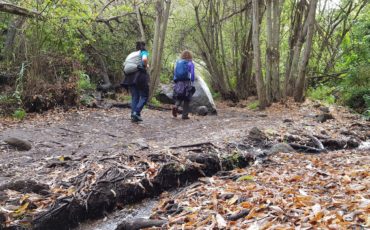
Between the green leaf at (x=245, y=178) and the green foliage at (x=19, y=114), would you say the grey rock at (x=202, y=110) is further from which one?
the green leaf at (x=245, y=178)

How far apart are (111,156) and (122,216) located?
53.8 inches

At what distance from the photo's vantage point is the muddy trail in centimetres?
441

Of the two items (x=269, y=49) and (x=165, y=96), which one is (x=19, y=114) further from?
(x=269, y=49)

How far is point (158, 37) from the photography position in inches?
553

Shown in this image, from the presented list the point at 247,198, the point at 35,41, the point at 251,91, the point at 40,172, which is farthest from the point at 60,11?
the point at 251,91

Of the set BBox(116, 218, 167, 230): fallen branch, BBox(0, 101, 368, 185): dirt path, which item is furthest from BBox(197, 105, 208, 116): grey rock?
BBox(116, 218, 167, 230): fallen branch

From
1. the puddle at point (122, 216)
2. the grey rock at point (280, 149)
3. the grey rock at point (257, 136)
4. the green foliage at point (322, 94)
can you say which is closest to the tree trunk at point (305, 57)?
the green foliage at point (322, 94)

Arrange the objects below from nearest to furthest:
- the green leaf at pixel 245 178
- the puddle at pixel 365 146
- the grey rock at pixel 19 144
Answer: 1. the green leaf at pixel 245 178
2. the grey rock at pixel 19 144
3. the puddle at pixel 365 146

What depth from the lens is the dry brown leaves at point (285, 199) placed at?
11.0 feet

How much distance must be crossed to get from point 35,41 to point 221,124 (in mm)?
5437

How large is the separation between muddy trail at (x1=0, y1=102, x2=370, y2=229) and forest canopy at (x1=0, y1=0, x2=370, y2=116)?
157 cm

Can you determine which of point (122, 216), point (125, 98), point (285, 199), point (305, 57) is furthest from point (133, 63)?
point (285, 199)

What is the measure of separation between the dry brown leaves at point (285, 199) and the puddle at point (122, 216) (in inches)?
7.3

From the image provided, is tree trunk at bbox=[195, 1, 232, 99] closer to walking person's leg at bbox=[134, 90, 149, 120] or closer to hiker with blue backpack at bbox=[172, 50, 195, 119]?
hiker with blue backpack at bbox=[172, 50, 195, 119]
